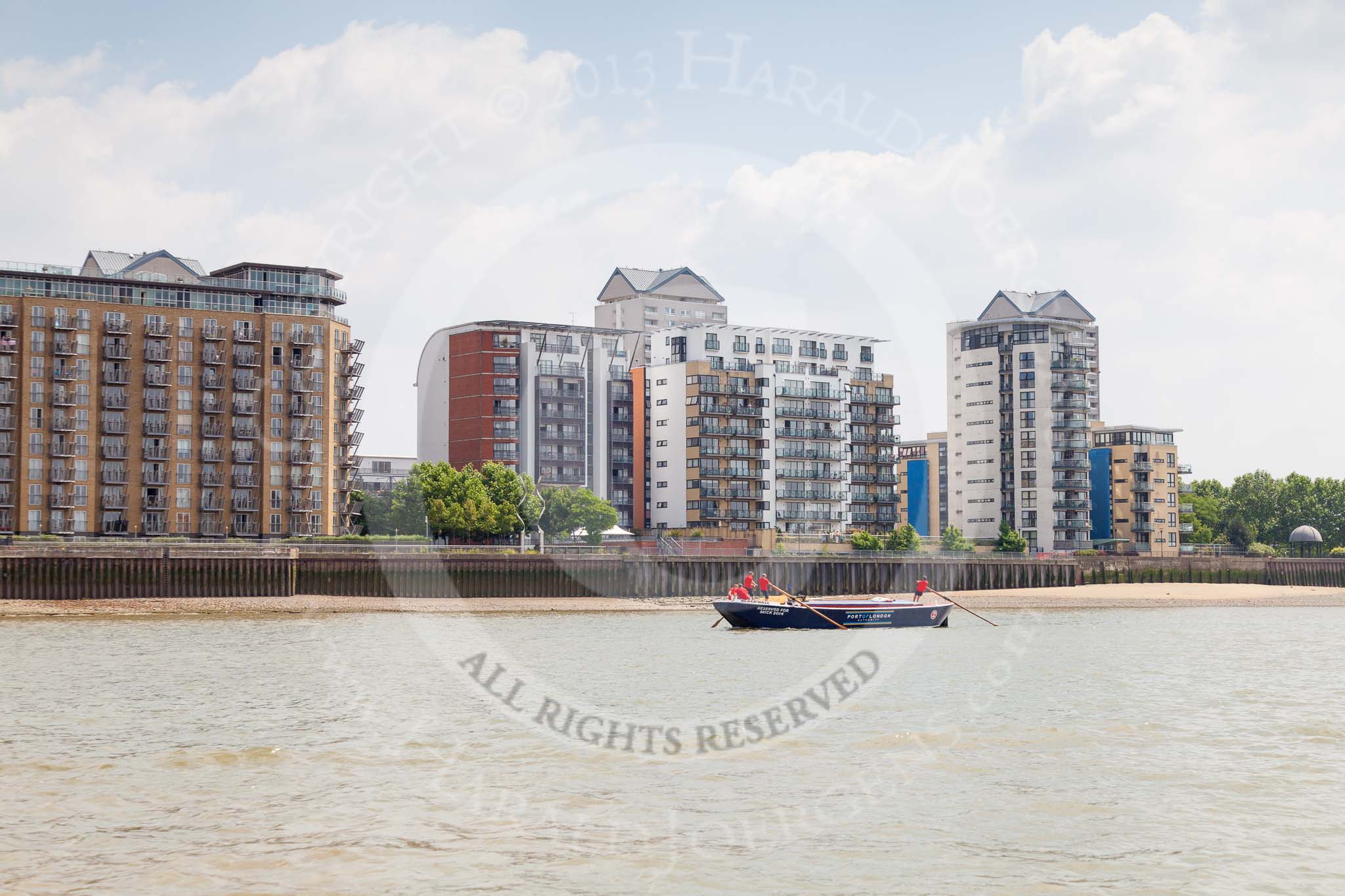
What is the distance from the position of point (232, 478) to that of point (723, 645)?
81295 mm

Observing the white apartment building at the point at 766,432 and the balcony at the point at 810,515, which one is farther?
the balcony at the point at 810,515

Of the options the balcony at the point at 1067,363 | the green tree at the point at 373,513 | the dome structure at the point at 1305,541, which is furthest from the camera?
the balcony at the point at 1067,363

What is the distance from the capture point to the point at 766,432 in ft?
550

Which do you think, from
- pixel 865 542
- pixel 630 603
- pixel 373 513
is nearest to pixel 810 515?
pixel 865 542

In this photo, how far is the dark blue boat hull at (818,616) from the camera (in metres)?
76.4

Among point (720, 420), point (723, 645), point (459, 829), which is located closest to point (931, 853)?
point (459, 829)

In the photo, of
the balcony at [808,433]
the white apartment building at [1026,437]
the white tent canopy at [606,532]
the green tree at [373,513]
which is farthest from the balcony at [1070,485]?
the green tree at [373,513]

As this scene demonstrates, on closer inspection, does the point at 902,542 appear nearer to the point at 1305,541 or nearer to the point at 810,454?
the point at 810,454

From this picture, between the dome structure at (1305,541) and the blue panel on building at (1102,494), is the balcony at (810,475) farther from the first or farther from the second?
the dome structure at (1305,541)

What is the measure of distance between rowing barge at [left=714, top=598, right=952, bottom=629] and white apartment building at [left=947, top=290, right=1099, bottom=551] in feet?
338

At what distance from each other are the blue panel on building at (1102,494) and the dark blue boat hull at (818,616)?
405 ft

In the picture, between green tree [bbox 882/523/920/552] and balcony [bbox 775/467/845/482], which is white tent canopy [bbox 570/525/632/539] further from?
green tree [bbox 882/523/920/552]

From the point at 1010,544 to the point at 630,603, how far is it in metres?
75.9

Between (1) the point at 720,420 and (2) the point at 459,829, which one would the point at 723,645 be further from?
(1) the point at 720,420
